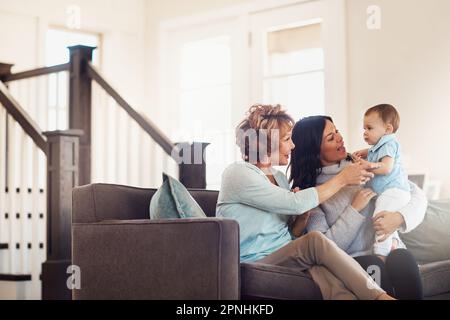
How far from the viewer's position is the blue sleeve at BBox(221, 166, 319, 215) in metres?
2.39

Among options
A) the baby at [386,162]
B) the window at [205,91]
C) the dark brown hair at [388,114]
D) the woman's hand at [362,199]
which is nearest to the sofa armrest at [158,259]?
the woman's hand at [362,199]

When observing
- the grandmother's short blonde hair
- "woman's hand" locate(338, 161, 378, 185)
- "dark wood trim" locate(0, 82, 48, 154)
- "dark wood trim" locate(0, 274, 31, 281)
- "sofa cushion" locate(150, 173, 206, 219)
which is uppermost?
"dark wood trim" locate(0, 82, 48, 154)

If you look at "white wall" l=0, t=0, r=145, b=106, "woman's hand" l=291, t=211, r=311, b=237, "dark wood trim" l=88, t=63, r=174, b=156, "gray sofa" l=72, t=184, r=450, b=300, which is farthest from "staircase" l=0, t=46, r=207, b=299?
"woman's hand" l=291, t=211, r=311, b=237

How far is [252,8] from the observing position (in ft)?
18.0

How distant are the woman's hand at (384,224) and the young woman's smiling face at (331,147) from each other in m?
0.25

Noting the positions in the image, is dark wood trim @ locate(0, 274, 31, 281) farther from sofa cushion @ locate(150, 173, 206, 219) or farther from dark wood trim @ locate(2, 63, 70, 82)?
sofa cushion @ locate(150, 173, 206, 219)

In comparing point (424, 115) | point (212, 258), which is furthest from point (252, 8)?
point (212, 258)

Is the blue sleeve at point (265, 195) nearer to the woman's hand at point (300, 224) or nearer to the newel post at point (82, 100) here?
the woman's hand at point (300, 224)

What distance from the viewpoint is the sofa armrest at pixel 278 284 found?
7.50 ft

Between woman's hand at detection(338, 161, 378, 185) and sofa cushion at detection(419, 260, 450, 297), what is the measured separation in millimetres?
452

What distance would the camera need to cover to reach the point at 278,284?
7.53 feet

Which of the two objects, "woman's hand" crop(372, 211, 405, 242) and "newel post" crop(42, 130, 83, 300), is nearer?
"woman's hand" crop(372, 211, 405, 242)

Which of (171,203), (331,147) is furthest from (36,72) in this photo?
(331,147)
